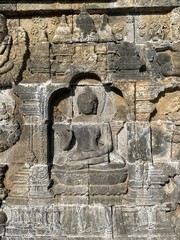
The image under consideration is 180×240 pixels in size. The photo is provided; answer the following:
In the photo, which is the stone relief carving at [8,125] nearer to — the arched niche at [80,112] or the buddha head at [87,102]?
the arched niche at [80,112]

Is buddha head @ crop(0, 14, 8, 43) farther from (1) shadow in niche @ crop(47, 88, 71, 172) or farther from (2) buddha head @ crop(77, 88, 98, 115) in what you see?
(2) buddha head @ crop(77, 88, 98, 115)

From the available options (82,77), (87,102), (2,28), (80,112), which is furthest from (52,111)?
(2,28)

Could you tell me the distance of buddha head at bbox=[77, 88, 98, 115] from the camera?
764 centimetres

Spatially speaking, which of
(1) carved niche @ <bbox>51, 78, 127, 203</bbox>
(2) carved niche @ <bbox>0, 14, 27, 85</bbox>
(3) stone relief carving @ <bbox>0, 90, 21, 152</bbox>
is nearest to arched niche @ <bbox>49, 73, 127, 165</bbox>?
(1) carved niche @ <bbox>51, 78, 127, 203</bbox>

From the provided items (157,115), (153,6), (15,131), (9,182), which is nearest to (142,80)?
(157,115)

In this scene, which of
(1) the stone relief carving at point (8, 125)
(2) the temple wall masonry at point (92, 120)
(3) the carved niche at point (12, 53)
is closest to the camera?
(2) the temple wall masonry at point (92, 120)

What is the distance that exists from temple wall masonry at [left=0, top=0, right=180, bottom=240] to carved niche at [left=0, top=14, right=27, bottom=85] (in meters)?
0.02

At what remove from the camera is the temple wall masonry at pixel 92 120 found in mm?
7500

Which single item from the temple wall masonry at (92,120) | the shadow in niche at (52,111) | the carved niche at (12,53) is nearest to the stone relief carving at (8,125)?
the temple wall masonry at (92,120)

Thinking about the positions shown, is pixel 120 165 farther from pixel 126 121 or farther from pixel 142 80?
pixel 142 80

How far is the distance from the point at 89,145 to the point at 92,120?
0.41 m

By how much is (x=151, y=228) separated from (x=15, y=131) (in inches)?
104

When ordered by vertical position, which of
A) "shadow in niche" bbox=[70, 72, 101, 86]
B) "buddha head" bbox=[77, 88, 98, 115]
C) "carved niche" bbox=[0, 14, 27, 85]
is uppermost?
"carved niche" bbox=[0, 14, 27, 85]

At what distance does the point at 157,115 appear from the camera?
25.3 feet
